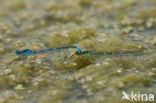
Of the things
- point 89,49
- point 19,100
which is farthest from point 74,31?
point 19,100

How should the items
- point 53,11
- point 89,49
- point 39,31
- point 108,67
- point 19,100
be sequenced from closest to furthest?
point 19,100 < point 108,67 < point 89,49 < point 39,31 < point 53,11

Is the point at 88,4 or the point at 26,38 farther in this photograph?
the point at 88,4

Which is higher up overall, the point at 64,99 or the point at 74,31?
the point at 74,31

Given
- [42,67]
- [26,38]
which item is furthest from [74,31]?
[42,67]

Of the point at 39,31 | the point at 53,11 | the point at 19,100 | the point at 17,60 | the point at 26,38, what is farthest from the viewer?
the point at 53,11

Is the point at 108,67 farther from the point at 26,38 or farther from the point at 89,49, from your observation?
the point at 26,38

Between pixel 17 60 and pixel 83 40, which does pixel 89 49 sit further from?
pixel 17 60
